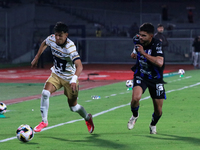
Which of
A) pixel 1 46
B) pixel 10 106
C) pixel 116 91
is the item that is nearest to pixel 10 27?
pixel 1 46

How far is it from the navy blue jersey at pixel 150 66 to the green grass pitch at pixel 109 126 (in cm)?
101

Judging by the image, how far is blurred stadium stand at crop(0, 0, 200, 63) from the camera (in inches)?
1608

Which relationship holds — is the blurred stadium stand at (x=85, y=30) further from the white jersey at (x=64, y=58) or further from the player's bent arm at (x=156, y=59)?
the player's bent arm at (x=156, y=59)

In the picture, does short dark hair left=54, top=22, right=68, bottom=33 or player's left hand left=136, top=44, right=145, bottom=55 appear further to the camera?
short dark hair left=54, top=22, right=68, bottom=33

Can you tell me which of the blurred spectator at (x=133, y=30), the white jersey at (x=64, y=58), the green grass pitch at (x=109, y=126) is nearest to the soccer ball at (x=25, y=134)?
the green grass pitch at (x=109, y=126)

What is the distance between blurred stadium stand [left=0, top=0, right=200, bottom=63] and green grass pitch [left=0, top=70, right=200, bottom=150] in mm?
26581

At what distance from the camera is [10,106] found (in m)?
13.3

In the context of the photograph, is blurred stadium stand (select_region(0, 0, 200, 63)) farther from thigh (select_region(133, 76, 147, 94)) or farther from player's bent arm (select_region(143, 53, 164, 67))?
player's bent arm (select_region(143, 53, 164, 67))

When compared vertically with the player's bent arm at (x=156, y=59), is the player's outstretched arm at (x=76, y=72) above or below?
below

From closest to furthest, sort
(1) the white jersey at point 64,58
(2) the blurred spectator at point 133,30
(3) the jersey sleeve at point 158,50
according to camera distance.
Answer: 1. (3) the jersey sleeve at point 158,50
2. (1) the white jersey at point 64,58
3. (2) the blurred spectator at point 133,30

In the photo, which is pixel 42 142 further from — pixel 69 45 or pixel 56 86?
pixel 69 45

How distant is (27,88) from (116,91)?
13.7 feet

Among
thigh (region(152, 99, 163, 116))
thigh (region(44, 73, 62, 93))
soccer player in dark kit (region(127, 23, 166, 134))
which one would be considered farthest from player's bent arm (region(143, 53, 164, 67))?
thigh (region(44, 73, 62, 93))

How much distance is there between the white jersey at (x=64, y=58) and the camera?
27.3ft
